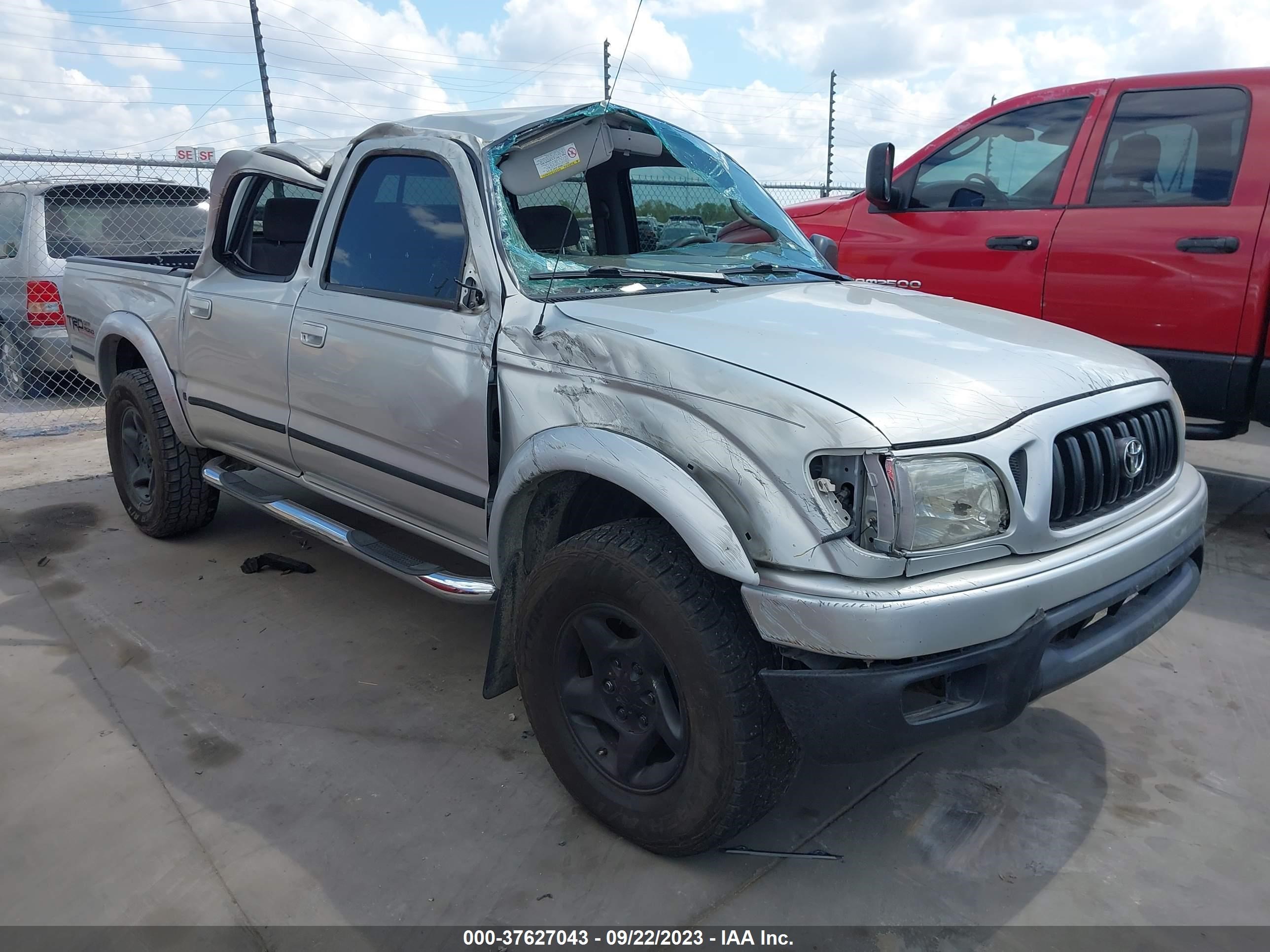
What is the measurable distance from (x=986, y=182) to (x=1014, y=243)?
0.50m

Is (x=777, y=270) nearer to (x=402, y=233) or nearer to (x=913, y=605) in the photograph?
(x=402, y=233)

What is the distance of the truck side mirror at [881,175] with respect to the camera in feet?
16.8

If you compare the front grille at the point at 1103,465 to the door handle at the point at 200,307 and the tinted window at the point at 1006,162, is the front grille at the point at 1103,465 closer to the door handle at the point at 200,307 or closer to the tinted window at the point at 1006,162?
the tinted window at the point at 1006,162

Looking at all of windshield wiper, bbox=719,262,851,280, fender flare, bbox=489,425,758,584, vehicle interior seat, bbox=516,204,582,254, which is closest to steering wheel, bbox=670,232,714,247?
windshield wiper, bbox=719,262,851,280

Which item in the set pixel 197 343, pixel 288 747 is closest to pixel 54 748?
pixel 288 747

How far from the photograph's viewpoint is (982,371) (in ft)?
7.50

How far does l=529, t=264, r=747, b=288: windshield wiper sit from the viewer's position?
2822 millimetres

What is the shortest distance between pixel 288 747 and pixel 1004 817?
6.92 ft

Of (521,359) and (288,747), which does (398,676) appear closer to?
(288,747)

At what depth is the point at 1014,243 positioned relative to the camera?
193 inches

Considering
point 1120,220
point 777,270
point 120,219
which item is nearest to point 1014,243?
point 1120,220

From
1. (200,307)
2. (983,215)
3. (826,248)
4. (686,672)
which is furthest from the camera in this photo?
(983,215)

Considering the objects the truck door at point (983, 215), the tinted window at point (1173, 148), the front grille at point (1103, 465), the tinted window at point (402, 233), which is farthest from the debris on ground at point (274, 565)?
the tinted window at point (1173, 148)

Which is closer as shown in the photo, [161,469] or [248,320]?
[248,320]
